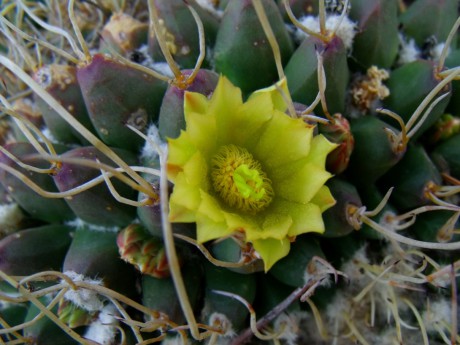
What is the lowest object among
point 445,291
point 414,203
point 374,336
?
point 374,336

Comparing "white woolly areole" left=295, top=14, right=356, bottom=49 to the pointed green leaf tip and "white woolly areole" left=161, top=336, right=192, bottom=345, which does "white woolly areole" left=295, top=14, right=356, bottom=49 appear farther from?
"white woolly areole" left=161, top=336, right=192, bottom=345

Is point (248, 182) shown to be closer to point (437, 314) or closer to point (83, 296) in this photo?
point (83, 296)

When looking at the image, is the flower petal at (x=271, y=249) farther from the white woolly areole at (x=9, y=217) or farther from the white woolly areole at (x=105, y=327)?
the white woolly areole at (x=9, y=217)

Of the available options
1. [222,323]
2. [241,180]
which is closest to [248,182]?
[241,180]

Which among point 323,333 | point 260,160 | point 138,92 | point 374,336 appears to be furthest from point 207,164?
point 374,336

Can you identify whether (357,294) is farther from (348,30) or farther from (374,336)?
(348,30)

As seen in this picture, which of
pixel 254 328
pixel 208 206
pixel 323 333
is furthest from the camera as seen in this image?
pixel 323 333
